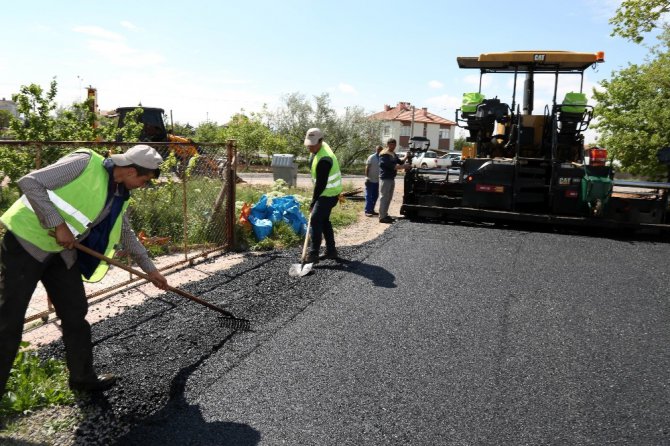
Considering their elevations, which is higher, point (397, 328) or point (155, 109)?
point (155, 109)

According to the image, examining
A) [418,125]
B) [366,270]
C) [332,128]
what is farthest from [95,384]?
[418,125]

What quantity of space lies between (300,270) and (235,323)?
170 cm

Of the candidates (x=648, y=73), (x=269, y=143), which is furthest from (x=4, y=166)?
(x=269, y=143)

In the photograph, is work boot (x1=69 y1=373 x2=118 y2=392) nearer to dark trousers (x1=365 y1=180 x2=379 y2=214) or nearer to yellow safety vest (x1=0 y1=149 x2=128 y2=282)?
yellow safety vest (x1=0 y1=149 x2=128 y2=282)

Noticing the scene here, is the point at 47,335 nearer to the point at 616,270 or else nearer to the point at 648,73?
the point at 616,270

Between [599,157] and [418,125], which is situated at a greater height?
[418,125]

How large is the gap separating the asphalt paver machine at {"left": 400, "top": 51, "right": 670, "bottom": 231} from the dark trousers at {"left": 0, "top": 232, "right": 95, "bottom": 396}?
6.91m

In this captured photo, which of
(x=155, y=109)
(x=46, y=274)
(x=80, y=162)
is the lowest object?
(x=46, y=274)

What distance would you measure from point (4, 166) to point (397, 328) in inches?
211

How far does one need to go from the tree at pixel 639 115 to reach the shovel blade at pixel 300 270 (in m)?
11.5

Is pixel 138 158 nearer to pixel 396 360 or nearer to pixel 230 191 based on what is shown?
pixel 396 360

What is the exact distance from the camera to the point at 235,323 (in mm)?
4293

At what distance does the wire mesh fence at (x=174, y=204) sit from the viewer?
6.54m

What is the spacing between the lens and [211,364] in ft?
11.8
